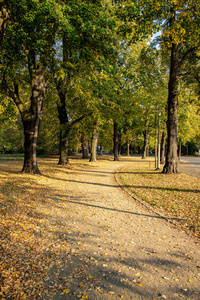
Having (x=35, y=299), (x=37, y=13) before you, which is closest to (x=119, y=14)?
(x=37, y=13)

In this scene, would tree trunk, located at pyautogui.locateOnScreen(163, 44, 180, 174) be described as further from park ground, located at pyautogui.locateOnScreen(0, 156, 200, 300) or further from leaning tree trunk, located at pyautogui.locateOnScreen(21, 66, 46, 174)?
leaning tree trunk, located at pyautogui.locateOnScreen(21, 66, 46, 174)

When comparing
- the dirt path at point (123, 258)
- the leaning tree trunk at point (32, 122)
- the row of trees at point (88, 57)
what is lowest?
the dirt path at point (123, 258)

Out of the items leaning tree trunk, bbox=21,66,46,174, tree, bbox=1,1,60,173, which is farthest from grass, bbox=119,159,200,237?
tree, bbox=1,1,60,173

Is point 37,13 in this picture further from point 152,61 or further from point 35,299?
point 152,61

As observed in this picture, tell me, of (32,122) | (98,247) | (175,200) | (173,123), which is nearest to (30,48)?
(32,122)

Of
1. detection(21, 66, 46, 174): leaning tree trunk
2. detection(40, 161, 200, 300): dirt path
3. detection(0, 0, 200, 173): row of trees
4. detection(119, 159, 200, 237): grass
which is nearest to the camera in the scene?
detection(40, 161, 200, 300): dirt path

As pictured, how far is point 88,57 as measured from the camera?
782 centimetres

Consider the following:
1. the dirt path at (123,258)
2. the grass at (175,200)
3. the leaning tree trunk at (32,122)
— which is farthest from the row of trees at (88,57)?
the dirt path at (123,258)

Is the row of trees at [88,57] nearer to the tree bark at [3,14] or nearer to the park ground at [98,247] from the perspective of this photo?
the tree bark at [3,14]

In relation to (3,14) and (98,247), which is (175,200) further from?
(3,14)

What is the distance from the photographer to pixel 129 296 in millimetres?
2957

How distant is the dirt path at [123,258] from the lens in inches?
122

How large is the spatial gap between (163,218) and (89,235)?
2.44m

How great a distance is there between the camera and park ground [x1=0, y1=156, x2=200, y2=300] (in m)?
3.11
